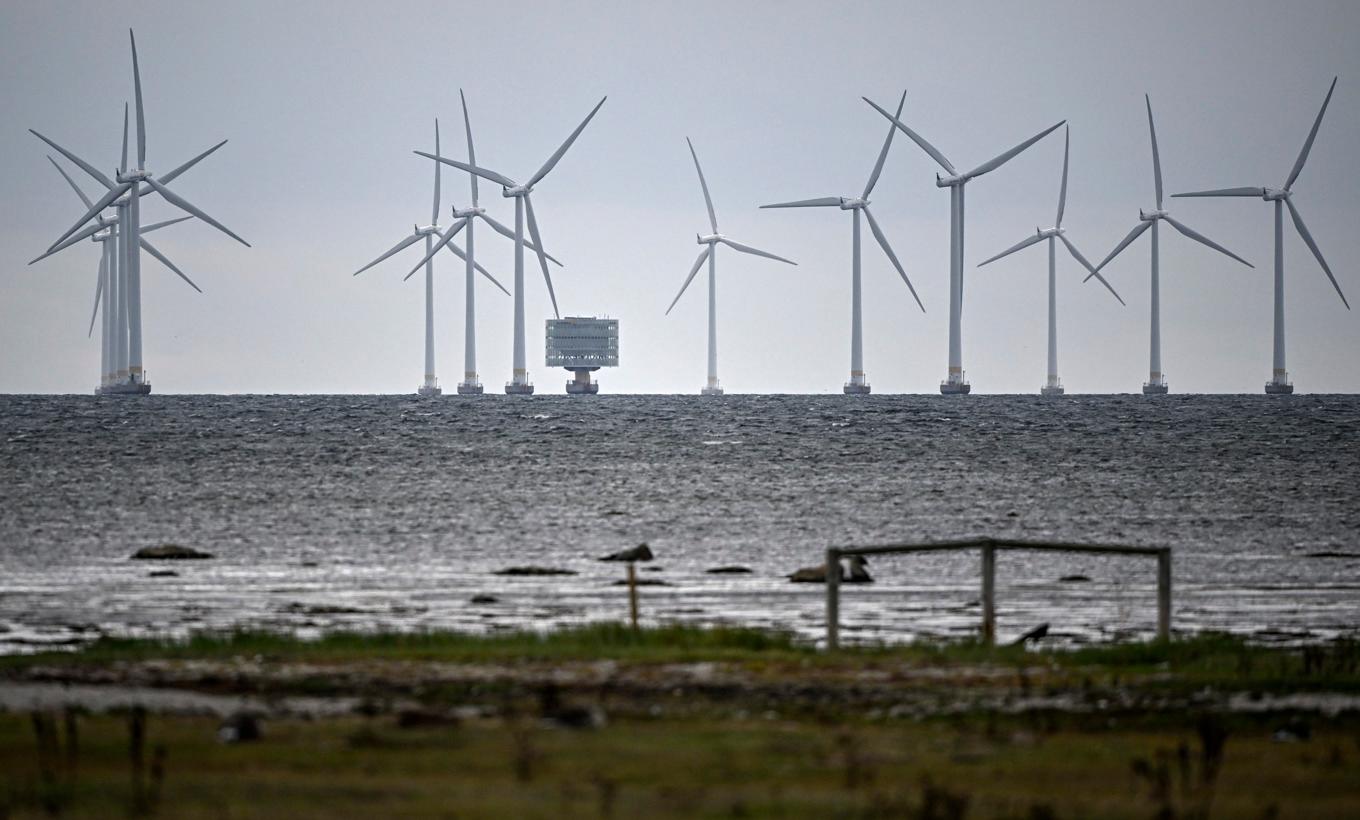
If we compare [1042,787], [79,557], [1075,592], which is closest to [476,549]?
[79,557]

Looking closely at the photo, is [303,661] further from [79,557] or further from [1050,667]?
[79,557]

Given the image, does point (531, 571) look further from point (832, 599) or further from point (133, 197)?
point (133, 197)

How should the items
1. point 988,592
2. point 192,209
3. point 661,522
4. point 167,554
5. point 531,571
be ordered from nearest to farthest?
point 988,592, point 531,571, point 167,554, point 661,522, point 192,209

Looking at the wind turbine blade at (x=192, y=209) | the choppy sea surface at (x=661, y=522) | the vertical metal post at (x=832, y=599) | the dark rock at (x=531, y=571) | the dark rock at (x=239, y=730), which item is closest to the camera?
the dark rock at (x=239, y=730)

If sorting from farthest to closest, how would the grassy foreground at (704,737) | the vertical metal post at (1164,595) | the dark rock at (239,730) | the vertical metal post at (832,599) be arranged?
the vertical metal post at (1164,595)
the vertical metal post at (832,599)
the dark rock at (239,730)
the grassy foreground at (704,737)

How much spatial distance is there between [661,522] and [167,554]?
811 inches

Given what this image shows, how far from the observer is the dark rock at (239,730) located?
13977mm

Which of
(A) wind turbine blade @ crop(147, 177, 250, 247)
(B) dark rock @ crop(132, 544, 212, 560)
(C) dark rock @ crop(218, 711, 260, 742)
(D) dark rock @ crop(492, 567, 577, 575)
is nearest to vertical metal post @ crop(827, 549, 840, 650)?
(C) dark rock @ crop(218, 711, 260, 742)

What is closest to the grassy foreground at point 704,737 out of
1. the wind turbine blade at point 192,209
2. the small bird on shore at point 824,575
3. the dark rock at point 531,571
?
the small bird on shore at point 824,575

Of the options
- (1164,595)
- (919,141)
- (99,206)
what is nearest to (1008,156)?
(919,141)

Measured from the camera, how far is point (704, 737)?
1445 cm

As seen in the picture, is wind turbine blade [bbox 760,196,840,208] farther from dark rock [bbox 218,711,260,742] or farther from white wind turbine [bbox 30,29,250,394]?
dark rock [bbox 218,711,260,742]

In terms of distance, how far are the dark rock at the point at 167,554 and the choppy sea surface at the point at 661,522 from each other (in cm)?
83

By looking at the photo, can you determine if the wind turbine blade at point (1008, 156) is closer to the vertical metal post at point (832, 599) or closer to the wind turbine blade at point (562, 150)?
the wind turbine blade at point (562, 150)
